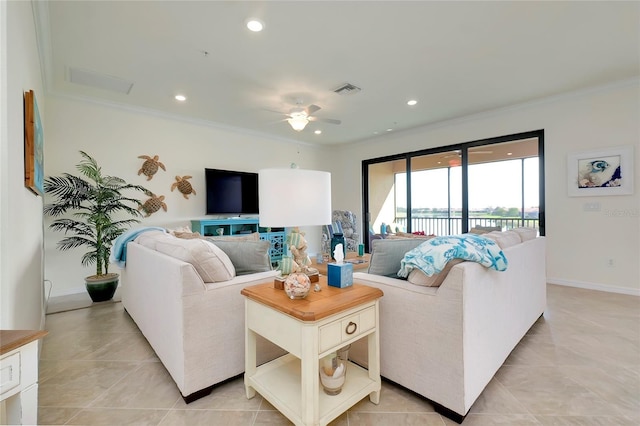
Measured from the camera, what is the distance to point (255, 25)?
2223mm

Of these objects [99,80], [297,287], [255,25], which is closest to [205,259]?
[297,287]

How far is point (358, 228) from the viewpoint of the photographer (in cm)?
624

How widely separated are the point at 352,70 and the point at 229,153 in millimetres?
2872

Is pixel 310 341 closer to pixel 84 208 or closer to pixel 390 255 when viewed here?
pixel 390 255

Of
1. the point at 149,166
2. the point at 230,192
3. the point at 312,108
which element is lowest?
the point at 230,192

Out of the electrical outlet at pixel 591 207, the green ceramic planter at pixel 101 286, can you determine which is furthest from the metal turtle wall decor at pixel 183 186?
the electrical outlet at pixel 591 207

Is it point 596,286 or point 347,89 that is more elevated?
point 347,89

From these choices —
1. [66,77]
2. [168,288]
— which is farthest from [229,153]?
[168,288]

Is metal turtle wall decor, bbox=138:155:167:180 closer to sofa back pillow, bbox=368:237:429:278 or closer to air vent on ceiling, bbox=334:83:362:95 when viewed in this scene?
air vent on ceiling, bbox=334:83:362:95

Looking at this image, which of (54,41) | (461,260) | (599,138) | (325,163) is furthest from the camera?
(325,163)

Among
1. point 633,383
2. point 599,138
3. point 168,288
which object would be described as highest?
point 599,138

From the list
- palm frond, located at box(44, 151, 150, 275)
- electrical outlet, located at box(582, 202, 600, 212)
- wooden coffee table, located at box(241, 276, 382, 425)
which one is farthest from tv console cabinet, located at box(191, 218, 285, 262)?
electrical outlet, located at box(582, 202, 600, 212)

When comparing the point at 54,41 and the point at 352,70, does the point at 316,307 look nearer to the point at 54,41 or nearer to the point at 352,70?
the point at 352,70

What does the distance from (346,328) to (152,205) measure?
3.88 metres
